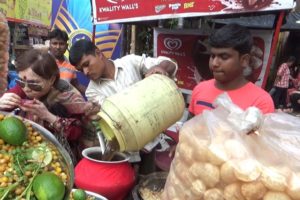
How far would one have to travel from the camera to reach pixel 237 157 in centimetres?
121

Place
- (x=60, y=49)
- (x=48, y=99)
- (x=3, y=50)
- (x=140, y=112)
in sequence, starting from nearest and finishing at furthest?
(x=140, y=112)
(x=48, y=99)
(x=3, y=50)
(x=60, y=49)

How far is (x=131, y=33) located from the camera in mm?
5078

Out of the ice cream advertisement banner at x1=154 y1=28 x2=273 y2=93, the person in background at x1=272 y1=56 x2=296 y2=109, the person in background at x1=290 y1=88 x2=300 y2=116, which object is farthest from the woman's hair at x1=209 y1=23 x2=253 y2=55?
the person in background at x1=272 y1=56 x2=296 y2=109

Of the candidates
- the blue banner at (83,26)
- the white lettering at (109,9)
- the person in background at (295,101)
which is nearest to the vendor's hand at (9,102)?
the white lettering at (109,9)

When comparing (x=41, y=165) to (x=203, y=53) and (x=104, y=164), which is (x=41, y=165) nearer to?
(x=104, y=164)

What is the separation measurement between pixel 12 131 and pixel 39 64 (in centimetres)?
85

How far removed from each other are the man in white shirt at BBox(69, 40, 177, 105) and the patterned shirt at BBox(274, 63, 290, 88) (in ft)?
25.4

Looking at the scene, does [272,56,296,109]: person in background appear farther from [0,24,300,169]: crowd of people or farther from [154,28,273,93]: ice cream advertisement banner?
[0,24,300,169]: crowd of people

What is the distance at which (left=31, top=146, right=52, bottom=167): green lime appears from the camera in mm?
1157

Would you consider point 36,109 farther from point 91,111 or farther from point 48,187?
point 48,187

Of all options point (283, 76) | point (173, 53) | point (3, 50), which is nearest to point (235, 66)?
point (3, 50)

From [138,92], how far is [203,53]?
179 cm

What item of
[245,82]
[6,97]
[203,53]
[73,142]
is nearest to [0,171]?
[6,97]

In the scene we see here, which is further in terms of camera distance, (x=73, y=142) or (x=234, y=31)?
(x=73, y=142)
